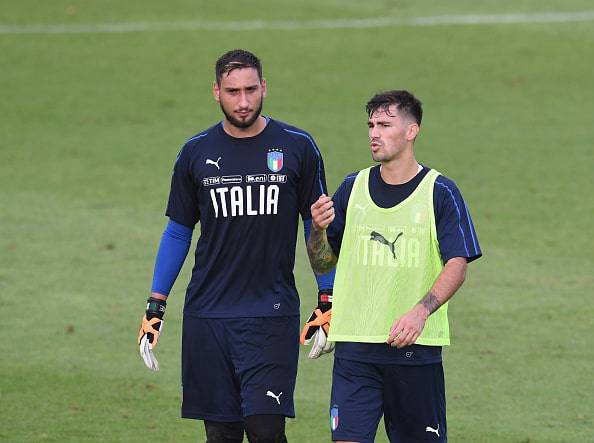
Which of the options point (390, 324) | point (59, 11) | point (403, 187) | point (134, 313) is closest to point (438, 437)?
point (390, 324)

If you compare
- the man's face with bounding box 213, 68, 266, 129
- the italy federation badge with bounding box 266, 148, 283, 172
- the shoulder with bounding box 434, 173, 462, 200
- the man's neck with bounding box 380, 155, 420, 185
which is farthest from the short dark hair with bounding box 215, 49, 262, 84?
the shoulder with bounding box 434, 173, 462, 200

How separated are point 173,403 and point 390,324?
3.59 meters

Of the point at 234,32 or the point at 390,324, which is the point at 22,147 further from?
the point at 390,324

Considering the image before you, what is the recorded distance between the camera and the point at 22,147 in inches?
808

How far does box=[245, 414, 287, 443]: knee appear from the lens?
760 centimetres

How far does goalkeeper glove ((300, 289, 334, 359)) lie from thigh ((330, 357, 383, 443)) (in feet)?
1.20

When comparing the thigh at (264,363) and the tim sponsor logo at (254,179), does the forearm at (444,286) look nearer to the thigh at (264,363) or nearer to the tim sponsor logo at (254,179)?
the thigh at (264,363)

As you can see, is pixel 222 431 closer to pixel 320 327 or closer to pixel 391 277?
pixel 320 327

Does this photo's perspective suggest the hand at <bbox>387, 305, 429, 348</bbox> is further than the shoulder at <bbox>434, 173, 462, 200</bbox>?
No

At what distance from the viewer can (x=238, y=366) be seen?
25.6 ft

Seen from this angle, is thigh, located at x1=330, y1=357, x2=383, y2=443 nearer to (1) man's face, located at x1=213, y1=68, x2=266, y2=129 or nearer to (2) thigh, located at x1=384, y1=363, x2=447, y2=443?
(2) thigh, located at x1=384, y1=363, x2=447, y2=443

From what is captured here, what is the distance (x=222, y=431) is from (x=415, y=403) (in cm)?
116

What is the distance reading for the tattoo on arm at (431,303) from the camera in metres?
7.09

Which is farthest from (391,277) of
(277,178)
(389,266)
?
(277,178)
